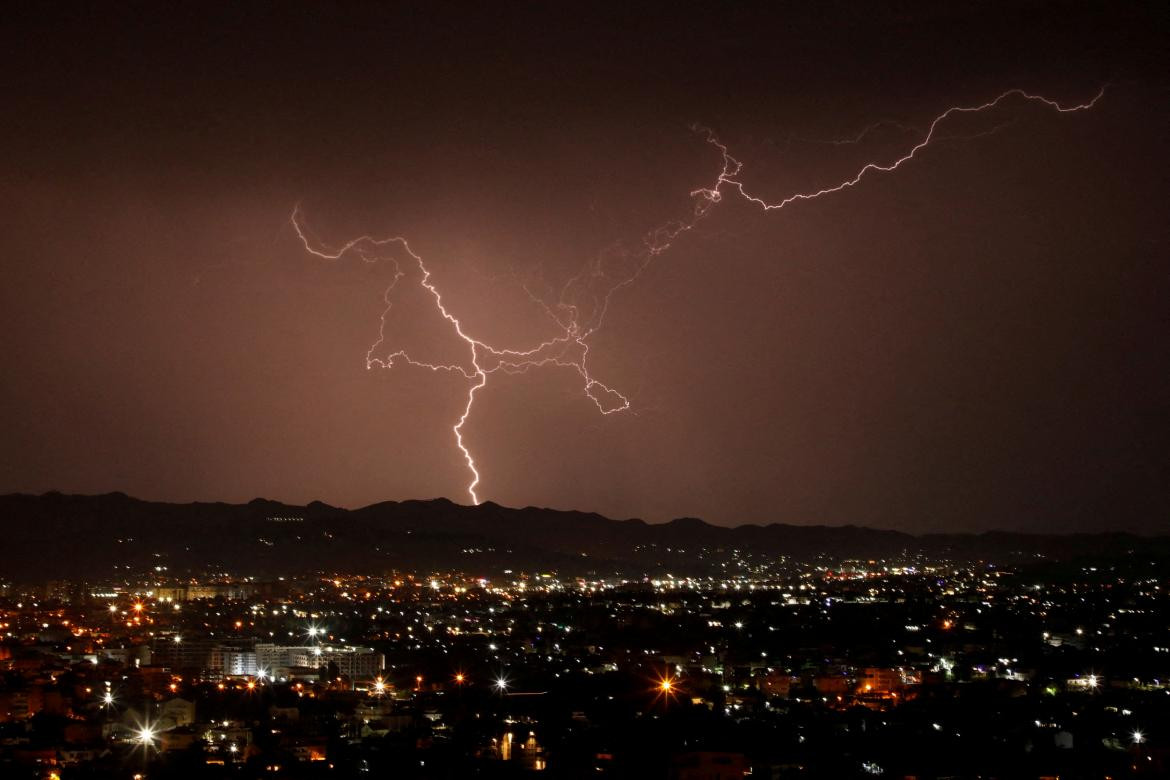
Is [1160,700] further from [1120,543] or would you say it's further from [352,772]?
[1120,543]

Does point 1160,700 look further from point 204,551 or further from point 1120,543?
point 204,551

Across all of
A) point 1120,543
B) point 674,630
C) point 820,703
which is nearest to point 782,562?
point 1120,543

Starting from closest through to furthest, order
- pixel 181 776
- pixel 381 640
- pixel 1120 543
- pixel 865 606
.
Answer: pixel 181 776 < pixel 381 640 < pixel 865 606 < pixel 1120 543

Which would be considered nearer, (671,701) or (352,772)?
(352,772)

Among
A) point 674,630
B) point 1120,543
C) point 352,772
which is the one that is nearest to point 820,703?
point 352,772

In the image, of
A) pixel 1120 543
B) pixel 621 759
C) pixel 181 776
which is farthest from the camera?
A: pixel 1120 543

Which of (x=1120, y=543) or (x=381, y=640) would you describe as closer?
(x=381, y=640)
